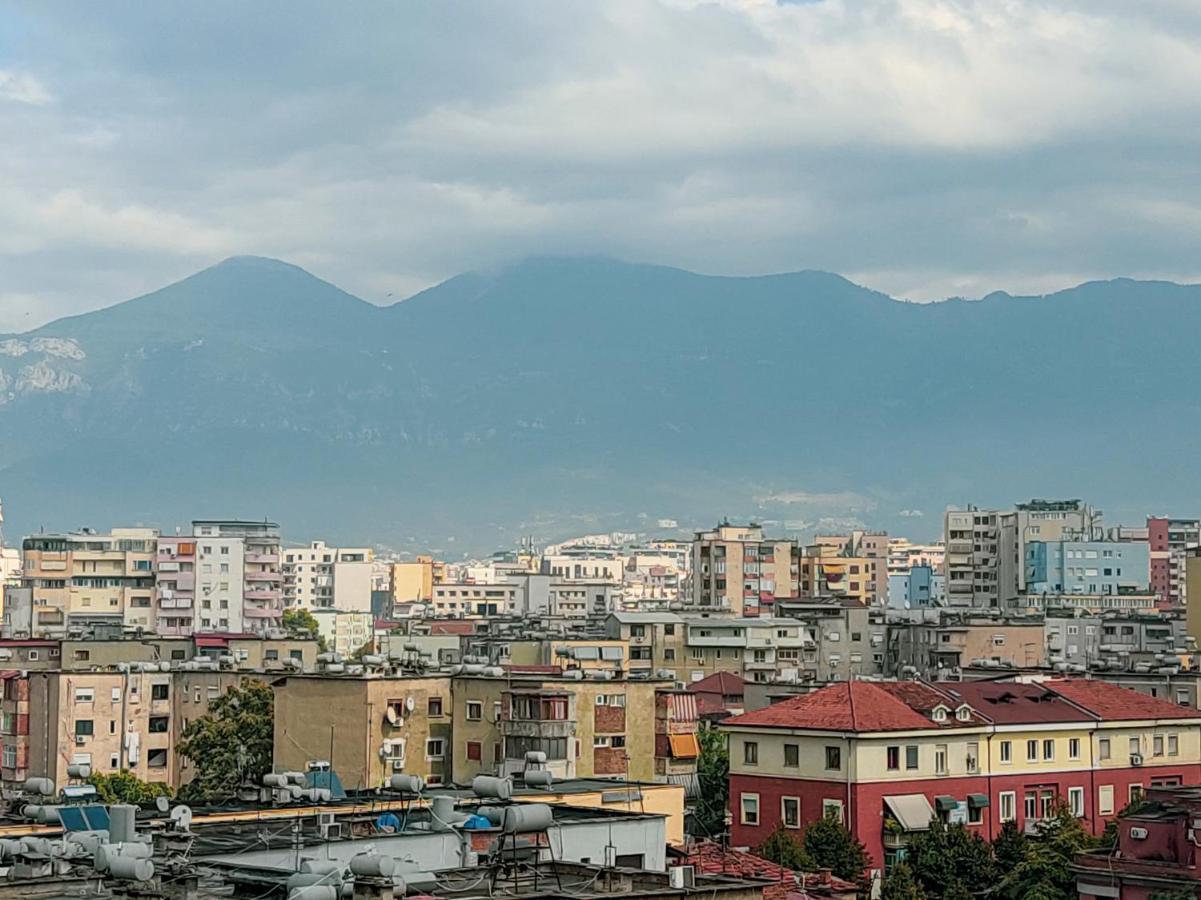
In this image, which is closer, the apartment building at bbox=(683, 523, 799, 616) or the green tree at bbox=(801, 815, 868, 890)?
the green tree at bbox=(801, 815, 868, 890)

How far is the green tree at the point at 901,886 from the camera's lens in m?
48.7

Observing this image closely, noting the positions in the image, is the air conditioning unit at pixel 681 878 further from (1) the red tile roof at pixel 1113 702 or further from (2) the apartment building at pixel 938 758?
(1) the red tile roof at pixel 1113 702

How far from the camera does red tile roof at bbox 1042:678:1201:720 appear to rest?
63.2 metres

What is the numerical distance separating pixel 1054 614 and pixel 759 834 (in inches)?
3089

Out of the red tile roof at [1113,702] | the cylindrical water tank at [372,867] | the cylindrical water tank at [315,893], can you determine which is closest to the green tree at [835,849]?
the red tile roof at [1113,702]

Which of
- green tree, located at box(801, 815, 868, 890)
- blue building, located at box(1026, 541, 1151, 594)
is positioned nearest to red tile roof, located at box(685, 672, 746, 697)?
green tree, located at box(801, 815, 868, 890)

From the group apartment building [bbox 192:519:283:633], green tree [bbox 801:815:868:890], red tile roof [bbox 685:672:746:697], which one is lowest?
green tree [bbox 801:815:868:890]

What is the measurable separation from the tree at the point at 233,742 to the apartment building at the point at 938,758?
13938 millimetres

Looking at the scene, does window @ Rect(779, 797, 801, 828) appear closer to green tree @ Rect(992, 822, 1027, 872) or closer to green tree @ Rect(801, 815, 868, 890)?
green tree @ Rect(801, 815, 868, 890)

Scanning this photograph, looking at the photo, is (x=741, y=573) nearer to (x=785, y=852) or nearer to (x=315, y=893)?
(x=785, y=852)

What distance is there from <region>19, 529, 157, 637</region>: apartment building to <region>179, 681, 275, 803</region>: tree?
8145 centimetres

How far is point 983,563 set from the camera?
18438 cm

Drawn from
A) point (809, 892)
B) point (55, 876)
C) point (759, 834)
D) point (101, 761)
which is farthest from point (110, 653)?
point (55, 876)

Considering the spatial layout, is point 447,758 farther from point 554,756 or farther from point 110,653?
point 110,653
